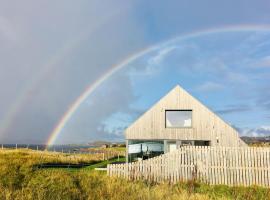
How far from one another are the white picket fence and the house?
10154 mm

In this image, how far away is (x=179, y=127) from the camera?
27.6m

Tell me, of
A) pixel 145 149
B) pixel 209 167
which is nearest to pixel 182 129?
pixel 145 149

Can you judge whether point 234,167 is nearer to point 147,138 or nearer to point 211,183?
point 211,183

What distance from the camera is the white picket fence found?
1603 centimetres

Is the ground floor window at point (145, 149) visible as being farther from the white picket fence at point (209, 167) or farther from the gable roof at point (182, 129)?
the white picket fence at point (209, 167)

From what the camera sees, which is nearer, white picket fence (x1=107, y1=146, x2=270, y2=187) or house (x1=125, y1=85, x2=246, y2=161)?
white picket fence (x1=107, y1=146, x2=270, y2=187)

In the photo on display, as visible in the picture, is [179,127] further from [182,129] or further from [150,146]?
[150,146]

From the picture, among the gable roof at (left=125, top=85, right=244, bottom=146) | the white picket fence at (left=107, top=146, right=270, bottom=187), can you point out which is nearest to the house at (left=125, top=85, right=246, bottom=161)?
the gable roof at (left=125, top=85, right=244, bottom=146)

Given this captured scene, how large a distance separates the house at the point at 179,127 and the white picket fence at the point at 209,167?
33.3ft

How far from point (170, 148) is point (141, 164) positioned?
432 inches

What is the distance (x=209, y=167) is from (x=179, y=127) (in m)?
11.1

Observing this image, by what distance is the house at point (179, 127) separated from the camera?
26859mm

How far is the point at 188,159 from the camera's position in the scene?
17.1 metres

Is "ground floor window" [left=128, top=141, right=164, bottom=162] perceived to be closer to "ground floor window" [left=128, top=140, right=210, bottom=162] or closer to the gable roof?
"ground floor window" [left=128, top=140, right=210, bottom=162]
